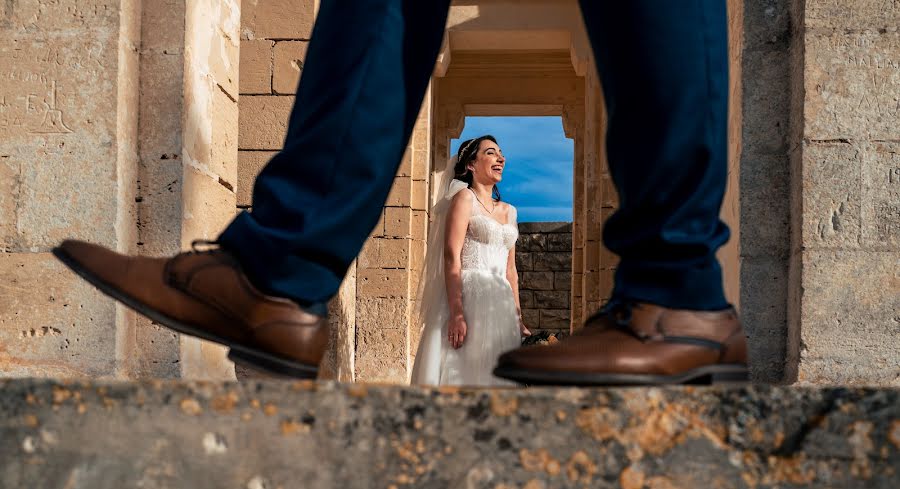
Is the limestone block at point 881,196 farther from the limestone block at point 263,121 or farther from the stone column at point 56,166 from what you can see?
the limestone block at point 263,121

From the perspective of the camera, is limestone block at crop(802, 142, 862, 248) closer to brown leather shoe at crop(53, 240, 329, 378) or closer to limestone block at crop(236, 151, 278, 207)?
brown leather shoe at crop(53, 240, 329, 378)

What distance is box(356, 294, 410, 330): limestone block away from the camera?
826cm

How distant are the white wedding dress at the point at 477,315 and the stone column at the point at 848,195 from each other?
2.02 meters

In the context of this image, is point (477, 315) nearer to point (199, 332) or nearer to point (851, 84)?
point (851, 84)

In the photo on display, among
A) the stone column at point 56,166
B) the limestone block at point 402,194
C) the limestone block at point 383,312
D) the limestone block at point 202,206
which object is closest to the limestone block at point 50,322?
the stone column at point 56,166

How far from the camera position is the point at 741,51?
128 inches

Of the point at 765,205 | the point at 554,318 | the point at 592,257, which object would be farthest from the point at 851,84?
the point at 554,318

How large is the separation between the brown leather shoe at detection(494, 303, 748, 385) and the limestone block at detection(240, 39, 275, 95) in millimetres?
5146

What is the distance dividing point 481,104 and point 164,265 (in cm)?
1315

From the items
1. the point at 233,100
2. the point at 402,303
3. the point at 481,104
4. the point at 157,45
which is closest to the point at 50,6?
the point at 157,45

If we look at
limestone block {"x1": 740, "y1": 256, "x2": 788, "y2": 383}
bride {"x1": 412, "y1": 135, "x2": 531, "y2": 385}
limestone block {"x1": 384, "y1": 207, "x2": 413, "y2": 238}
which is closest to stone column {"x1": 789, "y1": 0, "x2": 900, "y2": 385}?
limestone block {"x1": 740, "y1": 256, "x2": 788, "y2": 383}

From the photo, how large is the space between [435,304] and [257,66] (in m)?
2.28

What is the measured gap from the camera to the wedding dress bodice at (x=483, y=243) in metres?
4.94

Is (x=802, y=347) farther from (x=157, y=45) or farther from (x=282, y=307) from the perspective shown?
(x=157, y=45)
